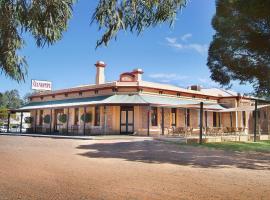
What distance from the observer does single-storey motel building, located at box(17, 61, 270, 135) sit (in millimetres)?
27578

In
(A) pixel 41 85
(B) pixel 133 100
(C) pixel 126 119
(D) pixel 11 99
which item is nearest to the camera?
(B) pixel 133 100

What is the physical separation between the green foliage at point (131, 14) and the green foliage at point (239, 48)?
8351 mm

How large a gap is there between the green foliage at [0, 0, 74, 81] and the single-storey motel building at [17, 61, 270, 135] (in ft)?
58.6

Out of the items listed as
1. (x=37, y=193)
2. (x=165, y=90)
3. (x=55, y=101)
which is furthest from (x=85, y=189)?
(x=55, y=101)

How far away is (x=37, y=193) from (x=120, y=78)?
74.9ft

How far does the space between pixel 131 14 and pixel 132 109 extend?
2195 cm

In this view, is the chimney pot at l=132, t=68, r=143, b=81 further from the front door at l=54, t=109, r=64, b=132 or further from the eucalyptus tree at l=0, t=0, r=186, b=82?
the eucalyptus tree at l=0, t=0, r=186, b=82

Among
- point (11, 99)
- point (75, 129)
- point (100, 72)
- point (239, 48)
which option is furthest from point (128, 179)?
point (11, 99)

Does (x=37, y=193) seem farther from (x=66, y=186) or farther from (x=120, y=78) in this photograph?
(x=120, y=78)

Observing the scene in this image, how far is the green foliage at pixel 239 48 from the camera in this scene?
1533cm

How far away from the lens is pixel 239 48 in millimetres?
17375

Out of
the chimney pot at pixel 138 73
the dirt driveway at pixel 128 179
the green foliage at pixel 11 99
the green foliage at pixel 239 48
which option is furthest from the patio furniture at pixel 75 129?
the green foliage at pixel 11 99

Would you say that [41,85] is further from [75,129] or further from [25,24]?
[25,24]

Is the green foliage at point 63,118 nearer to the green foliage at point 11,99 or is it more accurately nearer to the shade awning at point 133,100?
the shade awning at point 133,100
